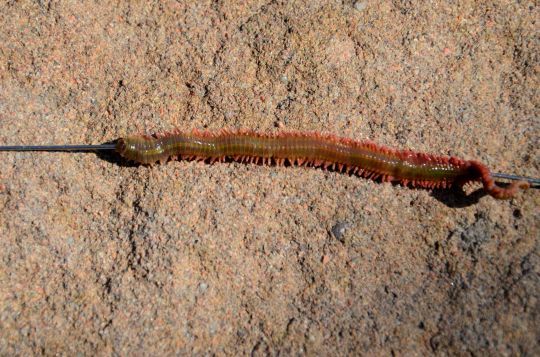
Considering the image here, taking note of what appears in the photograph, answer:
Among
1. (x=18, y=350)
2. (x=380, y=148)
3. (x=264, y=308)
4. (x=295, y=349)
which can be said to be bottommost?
(x=18, y=350)

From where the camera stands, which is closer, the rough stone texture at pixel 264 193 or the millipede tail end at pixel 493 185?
the rough stone texture at pixel 264 193

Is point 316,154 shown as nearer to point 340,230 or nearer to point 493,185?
point 340,230

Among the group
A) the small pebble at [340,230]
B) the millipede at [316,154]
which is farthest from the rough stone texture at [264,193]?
the millipede at [316,154]

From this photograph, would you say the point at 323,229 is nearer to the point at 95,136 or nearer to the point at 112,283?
the point at 112,283

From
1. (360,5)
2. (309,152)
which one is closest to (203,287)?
(309,152)

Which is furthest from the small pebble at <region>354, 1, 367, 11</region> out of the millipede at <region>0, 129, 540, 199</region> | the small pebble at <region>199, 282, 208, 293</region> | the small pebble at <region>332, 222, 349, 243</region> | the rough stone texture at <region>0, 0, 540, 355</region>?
the small pebble at <region>199, 282, 208, 293</region>

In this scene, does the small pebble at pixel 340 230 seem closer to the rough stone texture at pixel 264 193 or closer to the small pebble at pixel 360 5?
the rough stone texture at pixel 264 193

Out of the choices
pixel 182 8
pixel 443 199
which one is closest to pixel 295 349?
Answer: pixel 443 199

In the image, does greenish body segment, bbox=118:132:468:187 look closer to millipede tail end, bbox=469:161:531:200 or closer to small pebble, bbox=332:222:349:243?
millipede tail end, bbox=469:161:531:200
